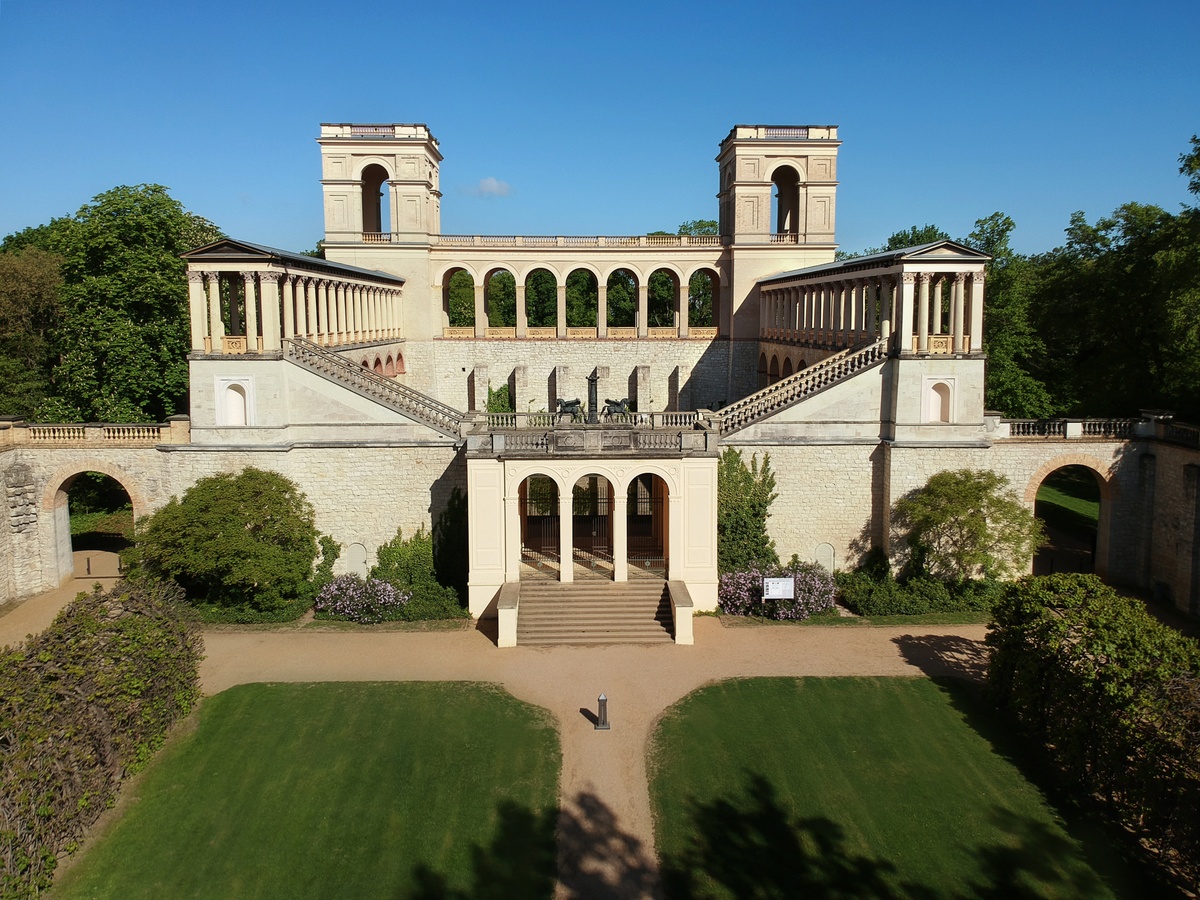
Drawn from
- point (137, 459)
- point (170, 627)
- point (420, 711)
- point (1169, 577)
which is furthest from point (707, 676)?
point (137, 459)

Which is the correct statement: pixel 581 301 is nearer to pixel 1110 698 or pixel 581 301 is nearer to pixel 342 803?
pixel 342 803

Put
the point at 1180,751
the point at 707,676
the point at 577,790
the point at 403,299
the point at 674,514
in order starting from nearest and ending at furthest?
the point at 1180,751, the point at 577,790, the point at 707,676, the point at 674,514, the point at 403,299

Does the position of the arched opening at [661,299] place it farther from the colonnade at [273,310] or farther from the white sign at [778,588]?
the white sign at [778,588]

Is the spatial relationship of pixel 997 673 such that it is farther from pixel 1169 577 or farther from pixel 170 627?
pixel 170 627

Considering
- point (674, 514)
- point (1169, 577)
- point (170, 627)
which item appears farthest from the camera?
point (1169, 577)

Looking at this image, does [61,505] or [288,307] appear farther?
[61,505]

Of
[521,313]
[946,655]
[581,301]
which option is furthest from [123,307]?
[581,301]

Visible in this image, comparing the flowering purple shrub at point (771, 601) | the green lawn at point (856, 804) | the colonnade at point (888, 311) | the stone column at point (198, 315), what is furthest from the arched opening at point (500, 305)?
the green lawn at point (856, 804)
